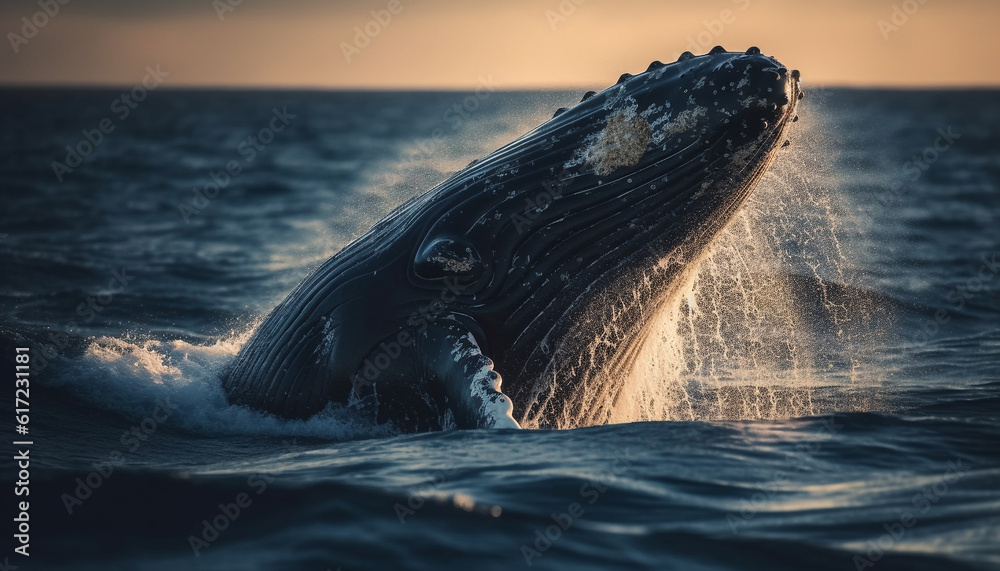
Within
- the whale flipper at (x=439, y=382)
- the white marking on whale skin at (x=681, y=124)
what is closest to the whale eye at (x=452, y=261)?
the whale flipper at (x=439, y=382)

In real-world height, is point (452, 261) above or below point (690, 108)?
below

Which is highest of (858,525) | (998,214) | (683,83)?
(998,214)

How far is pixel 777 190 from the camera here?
385 inches

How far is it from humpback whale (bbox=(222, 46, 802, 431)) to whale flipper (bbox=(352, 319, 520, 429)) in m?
0.01

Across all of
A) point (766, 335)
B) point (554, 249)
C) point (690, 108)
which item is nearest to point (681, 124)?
point (690, 108)

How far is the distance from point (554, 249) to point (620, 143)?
884mm

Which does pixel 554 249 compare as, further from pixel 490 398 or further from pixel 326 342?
pixel 326 342

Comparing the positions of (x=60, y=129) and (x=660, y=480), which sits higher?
(x=60, y=129)

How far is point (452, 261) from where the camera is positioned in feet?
25.6

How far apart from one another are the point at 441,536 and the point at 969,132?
78.5 m

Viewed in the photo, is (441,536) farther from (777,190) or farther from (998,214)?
(998,214)

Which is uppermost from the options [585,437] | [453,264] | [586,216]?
[586,216]

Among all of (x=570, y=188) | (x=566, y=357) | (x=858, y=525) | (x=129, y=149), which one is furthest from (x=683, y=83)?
(x=129, y=149)

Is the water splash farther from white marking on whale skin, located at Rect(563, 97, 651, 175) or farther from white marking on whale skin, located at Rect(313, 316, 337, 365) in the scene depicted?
white marking on whale skin, located at Rect(313, 316, 337, 365)
